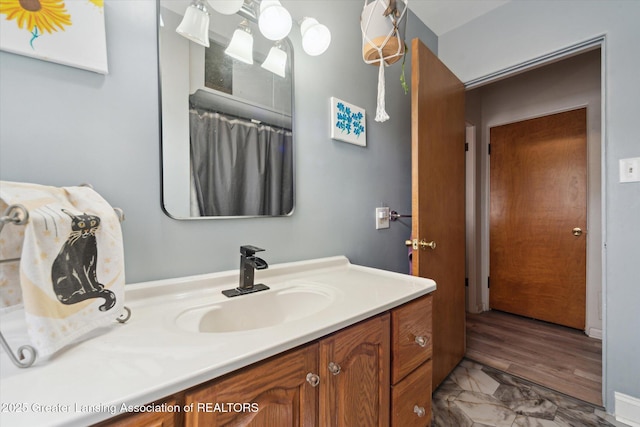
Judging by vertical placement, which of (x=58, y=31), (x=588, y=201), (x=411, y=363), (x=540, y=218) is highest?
(x=58, y=31)

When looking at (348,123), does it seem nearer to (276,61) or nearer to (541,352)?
(276,61)

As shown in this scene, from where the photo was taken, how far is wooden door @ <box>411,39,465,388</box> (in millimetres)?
1363

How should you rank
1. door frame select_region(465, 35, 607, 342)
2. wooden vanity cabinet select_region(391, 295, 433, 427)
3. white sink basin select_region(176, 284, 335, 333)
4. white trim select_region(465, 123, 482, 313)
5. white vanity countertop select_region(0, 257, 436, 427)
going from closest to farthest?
1. white vanity countertop select_region(0, 257, 436, 427)
2. white sink basin select_region(176, 284, 335, 333)
3. wooden vanity cabinet select_region(391, 295, 433, 427)
4. door frame select_region(465, 35, 607, 342)
5. white trim select_region(465, 123, 482, 313)

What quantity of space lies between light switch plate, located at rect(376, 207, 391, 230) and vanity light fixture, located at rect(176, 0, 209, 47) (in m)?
1.17

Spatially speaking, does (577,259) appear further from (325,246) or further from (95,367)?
(95,367)

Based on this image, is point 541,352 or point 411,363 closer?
point 411,363

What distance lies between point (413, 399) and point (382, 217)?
0.93 metres

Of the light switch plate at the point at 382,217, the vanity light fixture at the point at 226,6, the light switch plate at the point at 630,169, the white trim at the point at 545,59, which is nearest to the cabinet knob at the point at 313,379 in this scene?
the light switch plate at the point at 382,217

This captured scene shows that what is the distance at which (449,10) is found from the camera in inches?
71.7

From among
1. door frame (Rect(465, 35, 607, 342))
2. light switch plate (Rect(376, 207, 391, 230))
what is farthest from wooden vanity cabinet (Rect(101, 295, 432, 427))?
door frame (Rect(465, 35, 607, 342))

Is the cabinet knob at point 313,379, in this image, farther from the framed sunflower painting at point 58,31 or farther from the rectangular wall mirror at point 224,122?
the framed sunflower painting at point 58,31

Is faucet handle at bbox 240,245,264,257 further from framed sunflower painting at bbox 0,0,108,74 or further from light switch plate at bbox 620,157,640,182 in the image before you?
light switch plate at bbox 620,157,640,182

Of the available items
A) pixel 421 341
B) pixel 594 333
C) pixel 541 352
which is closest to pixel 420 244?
pixel 421 341

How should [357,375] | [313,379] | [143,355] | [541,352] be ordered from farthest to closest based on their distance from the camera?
[541,352] < [357,375] < [313,379] < [143,355]
